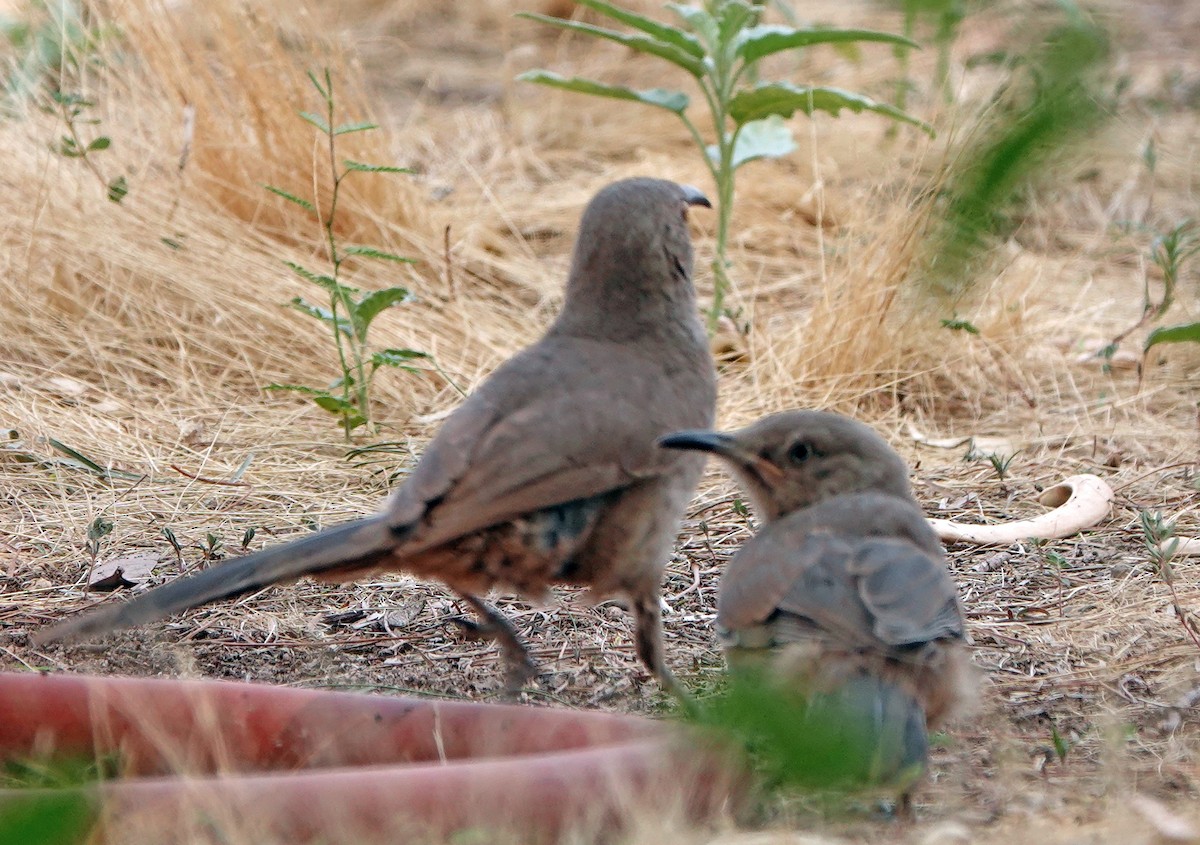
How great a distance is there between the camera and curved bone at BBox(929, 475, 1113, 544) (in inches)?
179

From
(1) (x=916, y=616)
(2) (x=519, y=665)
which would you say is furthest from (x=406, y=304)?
(1) (x=916, y=616)

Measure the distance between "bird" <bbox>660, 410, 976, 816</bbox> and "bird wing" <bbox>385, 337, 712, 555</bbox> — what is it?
19 cm

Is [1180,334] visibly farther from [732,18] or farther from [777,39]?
[732,18]

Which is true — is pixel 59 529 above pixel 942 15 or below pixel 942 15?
below

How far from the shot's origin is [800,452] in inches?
137

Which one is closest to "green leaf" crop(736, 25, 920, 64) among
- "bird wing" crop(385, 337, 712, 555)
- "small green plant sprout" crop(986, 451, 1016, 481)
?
"small green plant sprout" crop(986, 451, 1016, 481)

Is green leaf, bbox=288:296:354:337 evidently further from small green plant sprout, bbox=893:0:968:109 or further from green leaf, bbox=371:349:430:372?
small green plant sprout, bbox=893:0:968:109

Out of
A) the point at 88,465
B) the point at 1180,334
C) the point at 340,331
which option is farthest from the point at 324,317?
the point at 1180,334

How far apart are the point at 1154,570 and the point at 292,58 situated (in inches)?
183

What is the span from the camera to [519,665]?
3.77 meters

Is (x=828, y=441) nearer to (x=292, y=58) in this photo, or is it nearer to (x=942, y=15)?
(x=942, y=15)

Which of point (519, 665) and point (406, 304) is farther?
point (406, 304)

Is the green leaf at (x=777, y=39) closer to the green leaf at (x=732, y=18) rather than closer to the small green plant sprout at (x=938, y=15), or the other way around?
the green leaf at (x=732, y=18)

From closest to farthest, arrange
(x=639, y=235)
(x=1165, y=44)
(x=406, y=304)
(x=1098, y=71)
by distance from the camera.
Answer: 1. (x=1098, y=71)
2. (x=639, y=235)
3. (x=406, y=304)
4. (x=1165, y=44)
